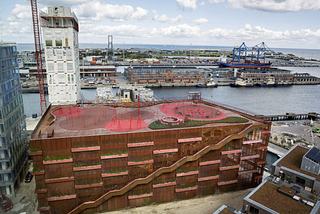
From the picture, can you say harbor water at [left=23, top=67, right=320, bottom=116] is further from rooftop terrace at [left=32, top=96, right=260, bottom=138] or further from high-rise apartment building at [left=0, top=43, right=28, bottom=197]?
rooftop terrace at [left=32, top=96, right=260, bottom=138]

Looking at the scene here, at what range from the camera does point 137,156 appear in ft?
85.7

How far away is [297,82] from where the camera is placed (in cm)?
15350

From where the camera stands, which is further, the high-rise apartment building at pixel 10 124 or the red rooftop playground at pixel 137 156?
the high-rise apartment building at pixel 10 124

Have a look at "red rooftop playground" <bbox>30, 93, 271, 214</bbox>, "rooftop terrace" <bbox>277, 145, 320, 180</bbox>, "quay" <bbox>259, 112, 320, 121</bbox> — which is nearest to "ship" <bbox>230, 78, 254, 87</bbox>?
"quay" <bbox>259, 112, 320, 121</bbox>

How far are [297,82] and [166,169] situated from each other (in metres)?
159

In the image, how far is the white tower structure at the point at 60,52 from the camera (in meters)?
37.1

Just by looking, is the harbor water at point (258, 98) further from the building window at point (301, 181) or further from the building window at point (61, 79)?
the building window at point (301, 181)

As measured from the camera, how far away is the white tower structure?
37.1 m

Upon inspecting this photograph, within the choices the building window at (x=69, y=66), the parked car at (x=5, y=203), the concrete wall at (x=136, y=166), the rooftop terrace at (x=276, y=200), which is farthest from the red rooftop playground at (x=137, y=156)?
the building window at (x=69, y=66)

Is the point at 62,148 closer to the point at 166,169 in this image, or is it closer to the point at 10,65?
the point at 166,169

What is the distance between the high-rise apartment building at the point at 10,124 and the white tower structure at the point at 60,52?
645 cm

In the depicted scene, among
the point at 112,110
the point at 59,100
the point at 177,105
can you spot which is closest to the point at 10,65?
the point at 59,100

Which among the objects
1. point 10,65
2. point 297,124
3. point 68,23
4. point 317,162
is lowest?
point 297,124

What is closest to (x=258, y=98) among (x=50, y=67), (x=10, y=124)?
(x=50, y=67)
